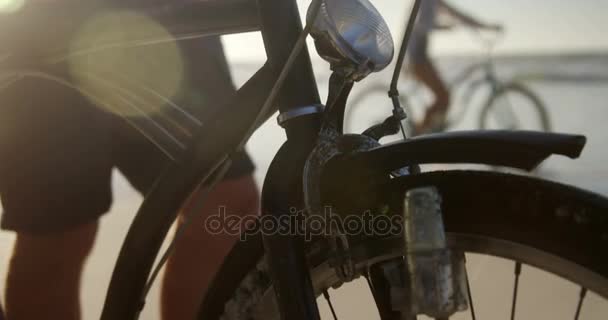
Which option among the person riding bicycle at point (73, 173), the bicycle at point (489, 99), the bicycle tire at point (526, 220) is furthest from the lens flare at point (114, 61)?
the bicycle at point (489, 99)

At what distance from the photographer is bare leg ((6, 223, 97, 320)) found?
93 cm

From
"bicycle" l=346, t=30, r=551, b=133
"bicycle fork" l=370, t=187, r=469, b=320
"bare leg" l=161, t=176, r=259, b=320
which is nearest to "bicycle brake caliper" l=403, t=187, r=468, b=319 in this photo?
"bicycle fork" l=370, t=187, r=469, b=320

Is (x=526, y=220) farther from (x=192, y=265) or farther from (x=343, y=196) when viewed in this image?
(x=192, y=265)

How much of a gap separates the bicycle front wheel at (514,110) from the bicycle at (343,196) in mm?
2546

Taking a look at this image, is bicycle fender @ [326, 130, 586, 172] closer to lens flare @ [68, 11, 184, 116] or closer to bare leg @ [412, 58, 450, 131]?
lens flare @ [68, 11, 184, 116]

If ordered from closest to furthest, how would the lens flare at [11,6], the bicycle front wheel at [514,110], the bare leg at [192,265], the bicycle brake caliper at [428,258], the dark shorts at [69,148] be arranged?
the bicycle brake caliper at [428,258] → the lens flare at [11,6] → the dark shorts at [69,148] → the bare leg at [192,265] → the bicycle front wheel at [514,110]

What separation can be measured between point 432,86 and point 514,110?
18.9 inches

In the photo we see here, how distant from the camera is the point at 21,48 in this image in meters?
0.62

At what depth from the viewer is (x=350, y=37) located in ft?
1.81

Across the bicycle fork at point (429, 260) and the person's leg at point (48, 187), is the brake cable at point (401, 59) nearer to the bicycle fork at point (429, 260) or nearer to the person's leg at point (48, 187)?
the bicycle fork at point (429, 260)

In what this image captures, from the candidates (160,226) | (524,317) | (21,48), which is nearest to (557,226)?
(160,226)

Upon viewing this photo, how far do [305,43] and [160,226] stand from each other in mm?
222

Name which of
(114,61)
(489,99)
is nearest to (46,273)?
(114,61)

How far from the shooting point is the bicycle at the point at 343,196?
490mm
